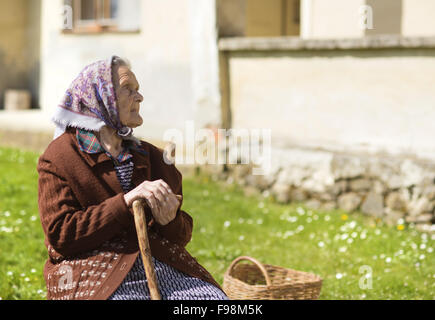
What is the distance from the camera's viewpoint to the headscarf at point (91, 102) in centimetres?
271

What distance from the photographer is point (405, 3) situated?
337 inches

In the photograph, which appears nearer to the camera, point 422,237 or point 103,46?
point 422,237

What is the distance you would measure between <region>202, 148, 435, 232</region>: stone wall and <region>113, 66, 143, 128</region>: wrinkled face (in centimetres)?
441

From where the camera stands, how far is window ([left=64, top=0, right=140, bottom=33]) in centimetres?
971

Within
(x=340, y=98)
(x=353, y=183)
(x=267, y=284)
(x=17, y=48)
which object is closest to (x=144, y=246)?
(x=267, y=284)

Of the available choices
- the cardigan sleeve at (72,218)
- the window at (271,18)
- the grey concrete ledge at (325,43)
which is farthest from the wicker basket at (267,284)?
the window at (271,18)

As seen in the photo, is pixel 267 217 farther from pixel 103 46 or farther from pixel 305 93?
pixel 103 46

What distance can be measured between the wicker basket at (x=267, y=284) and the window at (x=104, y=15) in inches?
221

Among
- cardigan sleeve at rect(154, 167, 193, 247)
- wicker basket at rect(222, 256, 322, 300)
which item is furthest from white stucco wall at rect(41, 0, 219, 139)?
Result: cardigan sleeve at rect(154, 167, 193, 247)

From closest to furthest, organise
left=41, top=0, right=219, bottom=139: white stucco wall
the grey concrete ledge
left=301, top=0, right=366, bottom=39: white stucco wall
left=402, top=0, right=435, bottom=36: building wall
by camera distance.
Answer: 1. the grey concrete ledge
2. left=41, top=0, right=219, bottom=139: white stucco wall
3. left=402, top=0, right=435, bottom=36: building wall
4. left=301, top=0, right=366, bottom=39: white stucco wall

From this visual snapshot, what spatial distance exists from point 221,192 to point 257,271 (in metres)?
3.28

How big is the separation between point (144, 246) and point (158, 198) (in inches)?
7.9

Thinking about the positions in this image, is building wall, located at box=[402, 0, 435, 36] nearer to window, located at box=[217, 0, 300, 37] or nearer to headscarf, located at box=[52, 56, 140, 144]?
window, located at box=[217, 0, 300, 37]
